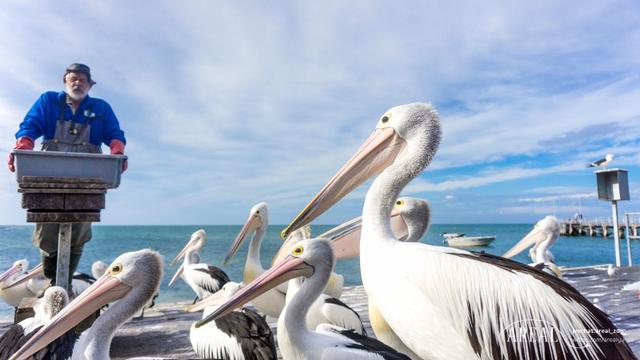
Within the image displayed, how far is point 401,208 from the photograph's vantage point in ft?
9.51

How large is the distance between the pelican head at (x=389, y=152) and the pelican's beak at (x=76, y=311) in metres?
1.00

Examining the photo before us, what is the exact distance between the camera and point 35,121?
3.00m

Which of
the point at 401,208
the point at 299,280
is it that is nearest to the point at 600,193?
the point at 401,208

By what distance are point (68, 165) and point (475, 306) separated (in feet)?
8.46

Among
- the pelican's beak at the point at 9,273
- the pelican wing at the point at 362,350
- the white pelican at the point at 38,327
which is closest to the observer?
the pelican wing at the point at 362,350

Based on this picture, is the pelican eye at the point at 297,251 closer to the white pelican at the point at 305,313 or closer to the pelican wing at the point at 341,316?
the white pelican at the point at 305,313

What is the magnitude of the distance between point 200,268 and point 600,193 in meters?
9.34

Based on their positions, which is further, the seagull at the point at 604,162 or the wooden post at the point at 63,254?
the seagull at the point at 604,162

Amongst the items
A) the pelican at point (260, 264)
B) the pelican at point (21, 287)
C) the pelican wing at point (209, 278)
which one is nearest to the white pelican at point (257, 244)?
the pelican at point (260, 264)

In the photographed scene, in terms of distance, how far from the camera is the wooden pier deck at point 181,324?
326 cm

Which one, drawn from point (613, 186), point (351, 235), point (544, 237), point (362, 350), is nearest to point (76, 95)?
point (351, 235)

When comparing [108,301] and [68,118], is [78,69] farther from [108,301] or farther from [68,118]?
[108,301]

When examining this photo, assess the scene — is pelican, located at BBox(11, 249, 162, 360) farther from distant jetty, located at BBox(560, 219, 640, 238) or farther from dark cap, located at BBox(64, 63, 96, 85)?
distant jetty, located at BBox(560, 219, 640, 238)

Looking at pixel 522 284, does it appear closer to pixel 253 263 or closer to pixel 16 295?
pixel 253 263
